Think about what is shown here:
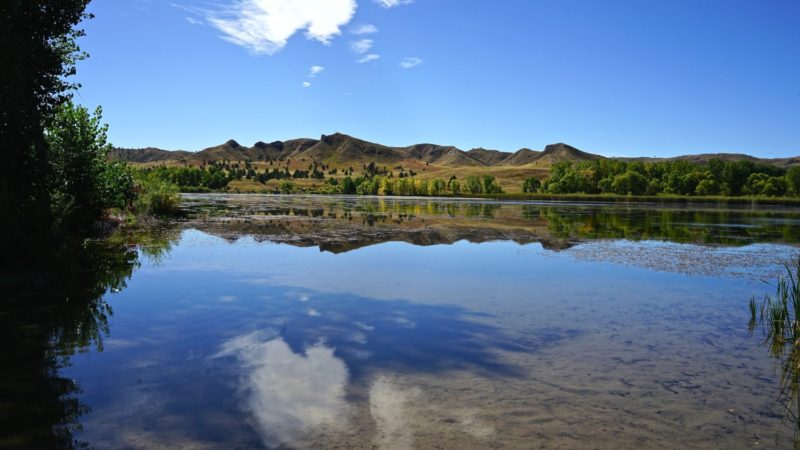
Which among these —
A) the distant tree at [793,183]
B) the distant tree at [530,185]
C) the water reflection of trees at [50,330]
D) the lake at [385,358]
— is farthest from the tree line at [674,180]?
the water reflection of trees at [50,330]

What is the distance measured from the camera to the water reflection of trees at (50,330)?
19.9 ft

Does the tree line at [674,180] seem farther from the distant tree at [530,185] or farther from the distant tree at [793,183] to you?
the distant tree at [530,185]

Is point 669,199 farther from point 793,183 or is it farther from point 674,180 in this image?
point 793,183

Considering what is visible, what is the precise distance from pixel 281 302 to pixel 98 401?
629 cm

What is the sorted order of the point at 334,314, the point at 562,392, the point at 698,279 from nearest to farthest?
the point at 562,392, the point at 334,314, the point at 698,279

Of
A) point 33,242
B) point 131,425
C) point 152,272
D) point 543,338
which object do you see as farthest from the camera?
point 152,272

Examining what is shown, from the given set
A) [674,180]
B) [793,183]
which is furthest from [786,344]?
[793,183]

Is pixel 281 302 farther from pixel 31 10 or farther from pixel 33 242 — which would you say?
pixel 31 10

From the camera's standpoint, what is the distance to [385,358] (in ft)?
29.2

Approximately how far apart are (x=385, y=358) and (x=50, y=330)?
6.45 m

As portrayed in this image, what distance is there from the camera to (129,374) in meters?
7.81

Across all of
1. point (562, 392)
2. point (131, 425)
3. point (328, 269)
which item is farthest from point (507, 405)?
point (328, 269)

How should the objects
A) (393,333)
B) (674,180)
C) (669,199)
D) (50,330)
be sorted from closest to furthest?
(50,330) < (393,333) < (669,199) < (674,180)

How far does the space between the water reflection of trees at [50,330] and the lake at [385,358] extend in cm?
4
